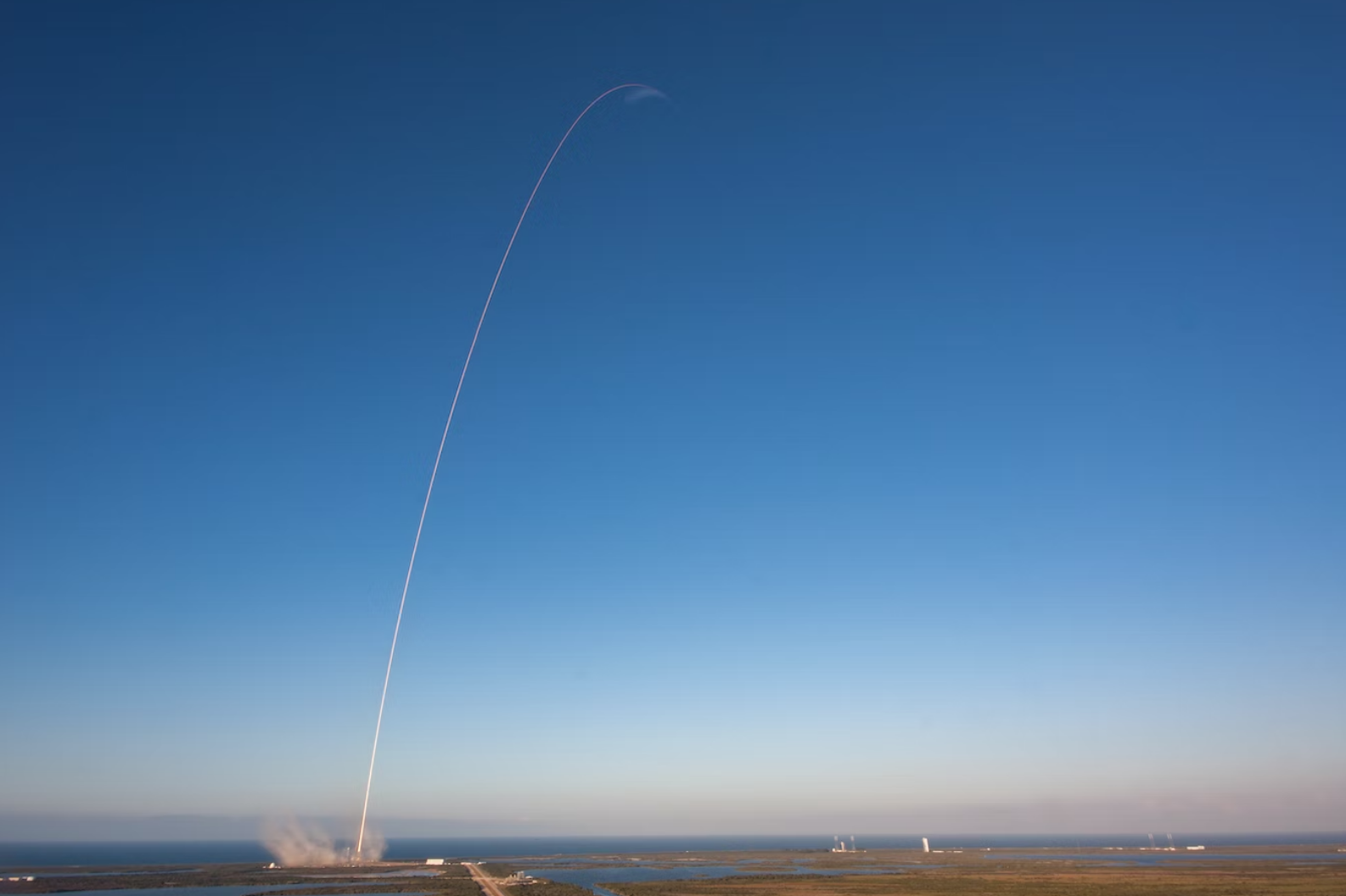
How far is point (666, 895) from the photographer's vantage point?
70812 mm

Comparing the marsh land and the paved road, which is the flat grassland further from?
the paved road

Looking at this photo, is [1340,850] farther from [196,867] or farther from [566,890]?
[196,867]

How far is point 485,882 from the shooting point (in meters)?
85.4

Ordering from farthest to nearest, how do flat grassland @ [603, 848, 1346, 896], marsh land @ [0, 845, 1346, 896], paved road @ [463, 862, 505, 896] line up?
paved road @ [463, 862, 505, 896] < marsh land @ [0, 845, 1346, 896] < flat grassland @ [603, 848, 1346, 896]

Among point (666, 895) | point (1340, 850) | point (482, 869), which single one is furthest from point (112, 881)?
point (1340, 850)

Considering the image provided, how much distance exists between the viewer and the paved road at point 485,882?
2894 inches

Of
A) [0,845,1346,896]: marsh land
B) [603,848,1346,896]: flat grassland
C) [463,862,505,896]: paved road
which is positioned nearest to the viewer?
[603,848,1346,896]: flat grassland

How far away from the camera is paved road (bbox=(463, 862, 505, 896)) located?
241 ft

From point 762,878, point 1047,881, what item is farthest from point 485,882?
point 1047,881

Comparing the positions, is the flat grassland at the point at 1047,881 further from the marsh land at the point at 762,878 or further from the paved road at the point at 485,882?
the paved road at the point at 485,882

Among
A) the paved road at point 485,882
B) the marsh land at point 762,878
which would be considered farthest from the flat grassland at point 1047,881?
the paved road at point 485,882

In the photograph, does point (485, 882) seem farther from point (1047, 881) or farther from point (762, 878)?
point (1047, 881)

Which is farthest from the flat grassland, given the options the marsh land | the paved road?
the paved road

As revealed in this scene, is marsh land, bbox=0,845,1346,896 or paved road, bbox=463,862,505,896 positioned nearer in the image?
marsh land, bbox=0,845,1346,896
